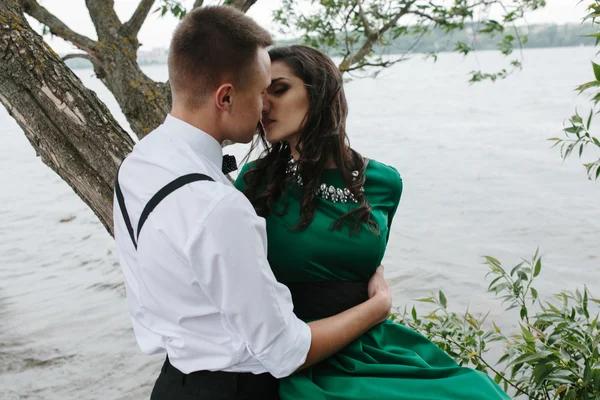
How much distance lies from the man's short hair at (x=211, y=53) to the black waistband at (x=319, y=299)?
2.42 feet

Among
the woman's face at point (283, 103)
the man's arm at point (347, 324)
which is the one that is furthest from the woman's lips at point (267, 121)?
the man's arm at point (347, 324)

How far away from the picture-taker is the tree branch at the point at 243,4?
11.2ft

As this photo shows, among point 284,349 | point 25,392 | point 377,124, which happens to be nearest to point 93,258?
point 25,392

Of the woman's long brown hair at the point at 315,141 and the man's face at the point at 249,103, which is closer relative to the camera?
the man's face at the point at 249,103

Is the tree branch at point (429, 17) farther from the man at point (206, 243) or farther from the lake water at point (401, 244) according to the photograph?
the man at point (206, 243)

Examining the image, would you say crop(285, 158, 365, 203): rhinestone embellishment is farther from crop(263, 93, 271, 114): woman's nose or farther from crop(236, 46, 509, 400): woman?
crop(263, 93, 271, 114): woman's nose

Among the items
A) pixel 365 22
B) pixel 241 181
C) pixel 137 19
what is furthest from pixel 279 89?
pixel 365 22

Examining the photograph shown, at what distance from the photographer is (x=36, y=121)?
2.14 meters

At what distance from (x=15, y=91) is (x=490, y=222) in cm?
933

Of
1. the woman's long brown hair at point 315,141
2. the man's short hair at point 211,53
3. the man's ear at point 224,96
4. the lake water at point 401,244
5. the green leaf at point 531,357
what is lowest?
the lake water at point 401,244

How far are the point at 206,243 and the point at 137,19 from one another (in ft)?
8.57

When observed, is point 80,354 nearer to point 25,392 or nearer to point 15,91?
point 25,392

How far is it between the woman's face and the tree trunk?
1.74 ft

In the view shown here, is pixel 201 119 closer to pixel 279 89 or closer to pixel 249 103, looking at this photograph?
pixel 249 103
